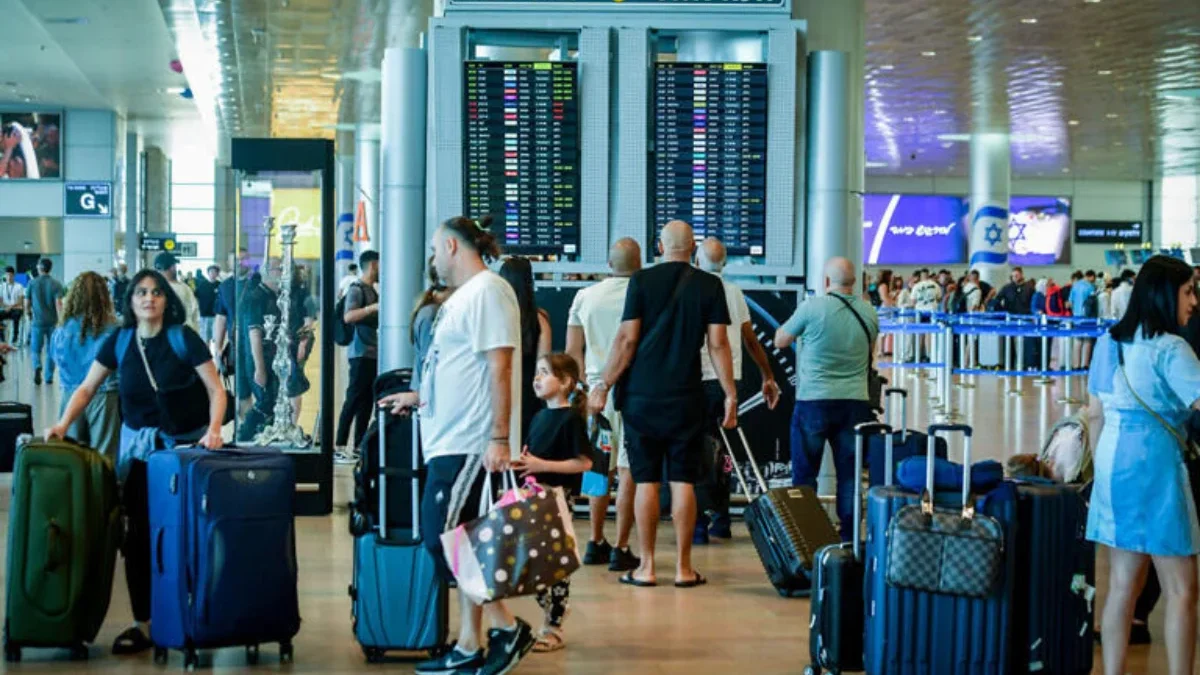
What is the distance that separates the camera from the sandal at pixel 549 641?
6711 millimetres

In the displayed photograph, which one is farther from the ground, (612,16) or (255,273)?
(612,16)

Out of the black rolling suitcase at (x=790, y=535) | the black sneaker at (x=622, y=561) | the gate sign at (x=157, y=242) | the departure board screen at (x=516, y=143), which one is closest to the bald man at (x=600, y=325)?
the black sneaker at (x=622, y=561)

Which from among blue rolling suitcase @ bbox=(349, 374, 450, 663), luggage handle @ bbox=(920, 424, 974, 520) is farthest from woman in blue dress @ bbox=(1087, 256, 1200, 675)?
blue rolling suitcase @ bbox=(349, 374, 450, 663)

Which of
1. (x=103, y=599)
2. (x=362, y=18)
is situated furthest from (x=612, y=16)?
(x=362, y=18)

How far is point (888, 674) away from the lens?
5668 mm

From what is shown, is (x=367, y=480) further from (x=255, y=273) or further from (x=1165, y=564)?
(x=255, y=273)

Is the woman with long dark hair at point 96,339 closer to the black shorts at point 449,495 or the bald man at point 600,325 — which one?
the bald man at point 600,325

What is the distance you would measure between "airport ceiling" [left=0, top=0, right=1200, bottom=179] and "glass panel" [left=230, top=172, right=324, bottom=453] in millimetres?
10314

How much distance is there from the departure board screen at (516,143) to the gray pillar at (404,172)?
45 cm

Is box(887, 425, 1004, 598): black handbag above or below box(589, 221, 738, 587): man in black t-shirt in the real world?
below

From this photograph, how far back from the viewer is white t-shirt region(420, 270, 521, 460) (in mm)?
5742

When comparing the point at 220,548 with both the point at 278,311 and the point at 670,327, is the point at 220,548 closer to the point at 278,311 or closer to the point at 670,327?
the point at 670,327

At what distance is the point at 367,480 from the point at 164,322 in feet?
3.35

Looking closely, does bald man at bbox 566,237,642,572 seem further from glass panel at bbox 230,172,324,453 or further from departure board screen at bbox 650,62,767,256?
glass panel at bbox 230,172,324,453
